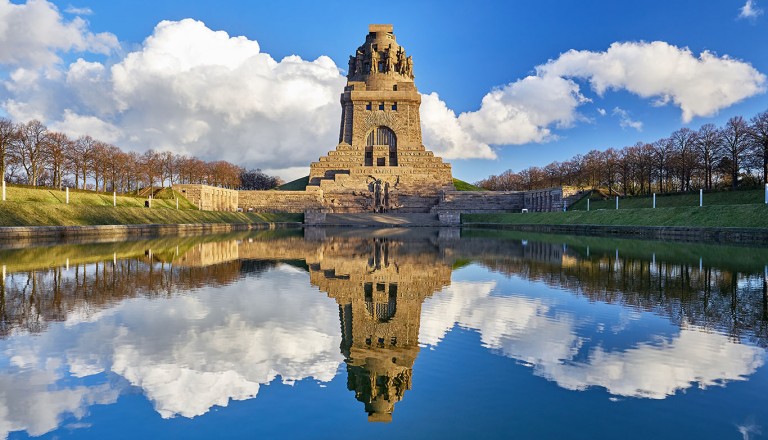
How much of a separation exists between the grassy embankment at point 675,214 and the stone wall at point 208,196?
34.5 metres

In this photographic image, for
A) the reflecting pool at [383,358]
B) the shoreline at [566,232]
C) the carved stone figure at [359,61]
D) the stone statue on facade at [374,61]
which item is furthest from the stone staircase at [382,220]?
the reflecting pool at [383,358]

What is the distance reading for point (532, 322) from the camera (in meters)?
7.90

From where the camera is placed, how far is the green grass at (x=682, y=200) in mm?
37656

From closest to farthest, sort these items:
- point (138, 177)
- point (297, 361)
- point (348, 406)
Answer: point (348, 406) → point (297, 361) → point (138, 177)

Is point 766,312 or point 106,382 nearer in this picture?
point 106,382

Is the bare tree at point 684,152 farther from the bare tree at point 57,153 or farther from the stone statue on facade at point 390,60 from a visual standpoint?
the bare tree at point 57,153

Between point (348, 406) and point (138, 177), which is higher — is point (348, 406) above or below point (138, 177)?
below

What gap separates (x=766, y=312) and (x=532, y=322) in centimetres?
398

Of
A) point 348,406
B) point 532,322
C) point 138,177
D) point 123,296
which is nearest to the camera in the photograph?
point 348,406

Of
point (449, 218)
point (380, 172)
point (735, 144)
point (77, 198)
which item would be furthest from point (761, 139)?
point (77, 198)

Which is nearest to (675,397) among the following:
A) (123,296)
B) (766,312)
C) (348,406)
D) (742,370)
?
(742,370)

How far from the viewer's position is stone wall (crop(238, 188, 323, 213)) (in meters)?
70.1

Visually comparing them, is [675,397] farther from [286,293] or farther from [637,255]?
[637,255]

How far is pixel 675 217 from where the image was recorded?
32.0 metres
